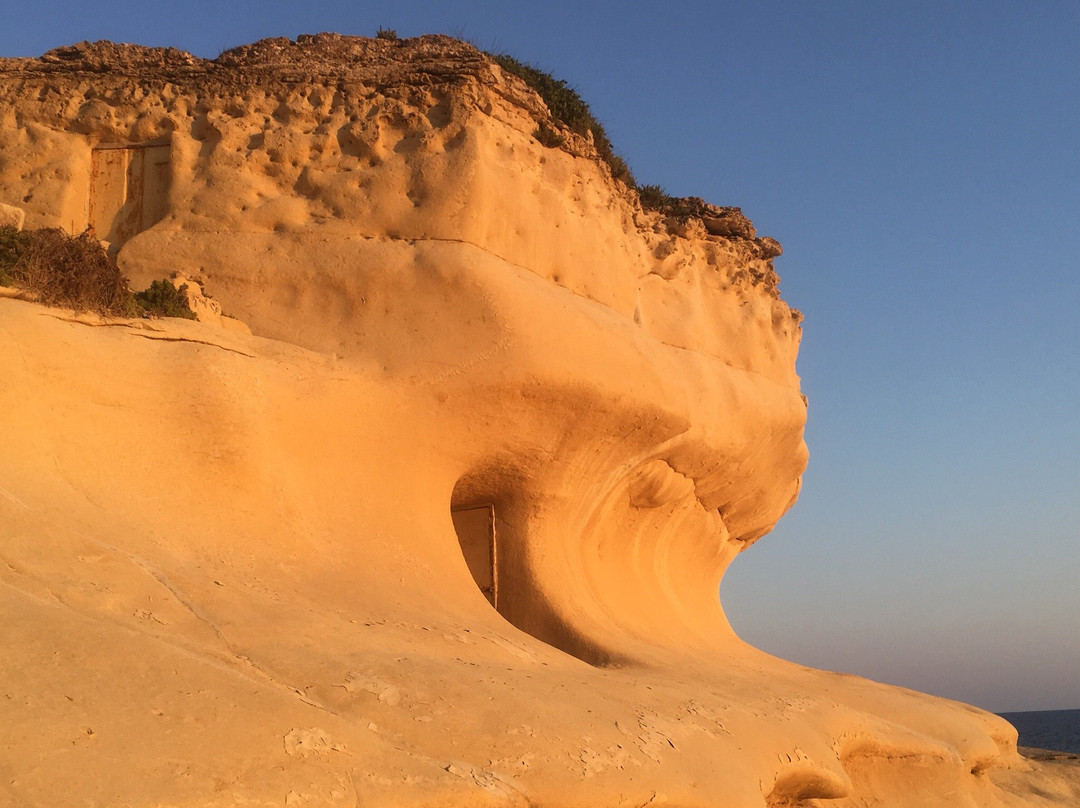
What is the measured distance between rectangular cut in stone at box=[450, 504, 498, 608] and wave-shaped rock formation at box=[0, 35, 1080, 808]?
0.03 meters

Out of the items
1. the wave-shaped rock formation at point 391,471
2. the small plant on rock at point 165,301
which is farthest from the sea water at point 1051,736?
the small plant on rock at point 165,301

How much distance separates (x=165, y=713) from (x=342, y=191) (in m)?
6.26

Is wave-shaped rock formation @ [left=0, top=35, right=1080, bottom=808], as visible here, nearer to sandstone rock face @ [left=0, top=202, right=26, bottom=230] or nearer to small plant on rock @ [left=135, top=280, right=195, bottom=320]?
small plant on rock @ [left=135, top=280, right=195, bottom=320]

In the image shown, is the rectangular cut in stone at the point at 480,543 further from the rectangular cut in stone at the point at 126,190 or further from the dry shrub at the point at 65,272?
the rectangular cut in stone at the point at 126,190

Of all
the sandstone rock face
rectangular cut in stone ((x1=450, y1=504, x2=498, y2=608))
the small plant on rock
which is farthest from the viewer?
rectangular cut in stone ((x1=450, y1=504, x2=498, y2=608))

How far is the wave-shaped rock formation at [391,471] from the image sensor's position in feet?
13.6

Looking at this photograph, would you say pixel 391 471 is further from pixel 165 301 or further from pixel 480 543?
pixel 165 301

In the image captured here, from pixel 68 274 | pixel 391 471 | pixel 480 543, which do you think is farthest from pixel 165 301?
pixel 480 543

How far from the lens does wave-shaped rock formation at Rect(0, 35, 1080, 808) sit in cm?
415

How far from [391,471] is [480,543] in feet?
5.77

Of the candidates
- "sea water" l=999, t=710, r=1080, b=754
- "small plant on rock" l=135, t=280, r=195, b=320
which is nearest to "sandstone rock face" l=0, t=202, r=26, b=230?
"small plant on rock" l=135, t=280, r=195, b=320

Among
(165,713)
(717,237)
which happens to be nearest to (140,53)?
(717,237)

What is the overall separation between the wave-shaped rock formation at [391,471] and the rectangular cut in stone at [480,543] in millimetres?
30

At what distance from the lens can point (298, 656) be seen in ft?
15.9
